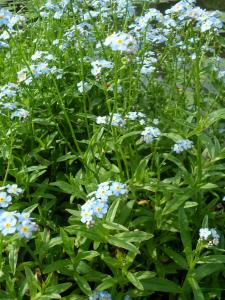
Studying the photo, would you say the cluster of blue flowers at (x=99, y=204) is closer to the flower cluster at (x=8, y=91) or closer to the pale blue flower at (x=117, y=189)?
the pale blue flower at (x=117, y=189)

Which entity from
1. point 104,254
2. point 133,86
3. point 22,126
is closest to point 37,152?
point 22,126

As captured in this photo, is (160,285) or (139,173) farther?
(139,173)

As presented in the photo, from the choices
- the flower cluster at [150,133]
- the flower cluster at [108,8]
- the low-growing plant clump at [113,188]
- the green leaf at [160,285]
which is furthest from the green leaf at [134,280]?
the flower cluster at [108,8]

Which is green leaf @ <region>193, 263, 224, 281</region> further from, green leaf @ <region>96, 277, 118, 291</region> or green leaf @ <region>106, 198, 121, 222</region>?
green leaf @ <region>106, 198, 121, 222</region>

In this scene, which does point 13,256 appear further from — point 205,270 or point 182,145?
point 182,145

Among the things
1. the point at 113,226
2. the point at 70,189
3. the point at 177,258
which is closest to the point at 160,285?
the point at 177,258

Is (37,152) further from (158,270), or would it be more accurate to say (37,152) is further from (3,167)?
(158,270)

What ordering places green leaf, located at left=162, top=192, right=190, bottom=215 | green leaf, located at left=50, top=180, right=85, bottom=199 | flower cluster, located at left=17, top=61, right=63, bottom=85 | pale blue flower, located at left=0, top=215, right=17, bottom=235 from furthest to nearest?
flower cluster, located at left=17, top=61, right=63, bottom=85, green leaf, located at left=50, top=180, right=85, bottom=199, green leaf, located at left=162, top=192, right=190, bottom=215, pale blue flower, located at left=0, top=215, right=17, bottom=235

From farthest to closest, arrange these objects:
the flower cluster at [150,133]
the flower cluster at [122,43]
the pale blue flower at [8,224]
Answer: the flower cluster at [150,133] < the flower cluster at [122,43] < the pale blue flower at [8,224]

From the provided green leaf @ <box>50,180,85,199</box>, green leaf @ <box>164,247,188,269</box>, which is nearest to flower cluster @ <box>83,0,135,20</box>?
green leaf @ <box>50,180,85,199</box>
